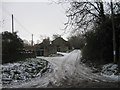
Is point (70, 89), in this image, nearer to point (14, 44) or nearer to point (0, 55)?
point (0, 55)

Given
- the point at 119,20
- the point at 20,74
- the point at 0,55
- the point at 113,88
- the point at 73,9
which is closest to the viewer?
the point at 113,88

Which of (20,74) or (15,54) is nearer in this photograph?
(20,74)

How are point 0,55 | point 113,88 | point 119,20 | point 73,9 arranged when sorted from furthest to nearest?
point 73,9
point 0,55
point 119,20
point 113,88

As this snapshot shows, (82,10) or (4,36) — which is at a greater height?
(82,10)

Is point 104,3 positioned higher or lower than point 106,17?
higher

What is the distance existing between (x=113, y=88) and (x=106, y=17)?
14052 millimetres

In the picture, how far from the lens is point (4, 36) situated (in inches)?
909

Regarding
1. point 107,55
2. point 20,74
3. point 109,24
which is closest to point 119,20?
point 109,24

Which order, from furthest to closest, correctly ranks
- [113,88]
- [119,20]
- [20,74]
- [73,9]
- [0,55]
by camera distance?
[73,9] → [0,55] → [119,20] → [20,74] → [113,88]

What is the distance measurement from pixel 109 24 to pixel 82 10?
4070 millimetres

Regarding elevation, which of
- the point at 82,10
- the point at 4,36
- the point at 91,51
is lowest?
the point at 91,51

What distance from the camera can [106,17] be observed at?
72.2 feet

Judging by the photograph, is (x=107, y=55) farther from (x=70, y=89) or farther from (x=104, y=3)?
(x=70, y=89)

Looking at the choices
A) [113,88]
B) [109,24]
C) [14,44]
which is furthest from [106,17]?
[113,88]
